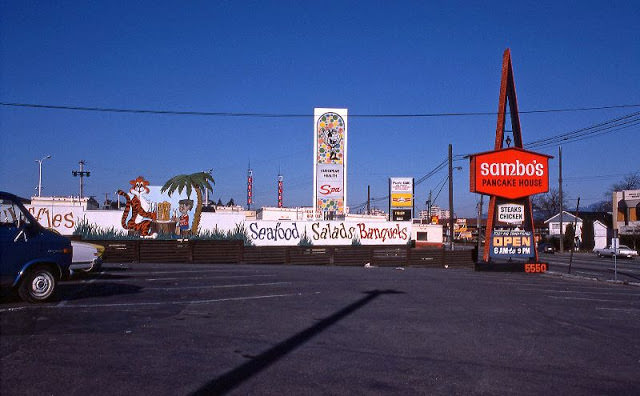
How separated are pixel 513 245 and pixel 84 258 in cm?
2101

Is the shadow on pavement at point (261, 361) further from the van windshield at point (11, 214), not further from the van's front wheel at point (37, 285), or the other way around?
the van windshield at point (11, 214)

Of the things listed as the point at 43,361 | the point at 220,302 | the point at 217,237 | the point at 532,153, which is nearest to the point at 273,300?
the point at 220,302

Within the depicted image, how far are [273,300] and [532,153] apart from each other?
823 inches

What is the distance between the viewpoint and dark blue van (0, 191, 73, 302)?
10.9 m

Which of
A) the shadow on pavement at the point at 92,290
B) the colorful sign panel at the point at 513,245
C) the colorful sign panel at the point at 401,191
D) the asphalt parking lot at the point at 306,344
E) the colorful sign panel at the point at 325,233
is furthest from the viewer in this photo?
the colorful sign panel at the point at 401,191

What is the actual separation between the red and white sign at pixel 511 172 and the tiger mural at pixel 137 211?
22688 millimetres

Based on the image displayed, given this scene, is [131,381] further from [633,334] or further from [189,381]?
[633,334]

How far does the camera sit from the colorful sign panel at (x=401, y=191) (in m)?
60.3

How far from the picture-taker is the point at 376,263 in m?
34.6

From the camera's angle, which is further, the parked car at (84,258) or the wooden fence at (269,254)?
the wooden fence at (269,254)

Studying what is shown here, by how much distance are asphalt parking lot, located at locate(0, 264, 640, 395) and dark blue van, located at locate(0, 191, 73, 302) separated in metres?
0.49

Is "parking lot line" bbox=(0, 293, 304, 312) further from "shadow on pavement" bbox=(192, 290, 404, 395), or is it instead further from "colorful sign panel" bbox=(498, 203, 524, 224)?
"colorful sign panel" bbox=(498, 203, 524, 224)

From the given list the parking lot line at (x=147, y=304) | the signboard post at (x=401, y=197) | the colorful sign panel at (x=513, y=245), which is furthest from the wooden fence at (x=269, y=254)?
the signboard post at (x=401, y=197)

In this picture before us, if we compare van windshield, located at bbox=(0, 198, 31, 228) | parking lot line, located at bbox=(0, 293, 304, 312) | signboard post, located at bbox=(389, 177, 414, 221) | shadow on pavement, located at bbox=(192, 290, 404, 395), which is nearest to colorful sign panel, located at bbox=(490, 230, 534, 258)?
parking lot line, located at bbox=(0, 293, 304, 312)
